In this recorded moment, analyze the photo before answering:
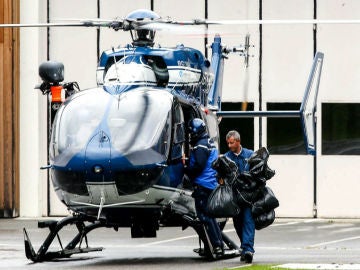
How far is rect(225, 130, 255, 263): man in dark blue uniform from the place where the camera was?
17.4m

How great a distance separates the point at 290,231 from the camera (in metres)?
25.6

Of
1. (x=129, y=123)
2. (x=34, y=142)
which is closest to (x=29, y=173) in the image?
(x=34, y=142)

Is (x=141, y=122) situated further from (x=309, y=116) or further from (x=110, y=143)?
(x=309, y=116)

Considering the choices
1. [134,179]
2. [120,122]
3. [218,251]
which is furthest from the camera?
[218,251]

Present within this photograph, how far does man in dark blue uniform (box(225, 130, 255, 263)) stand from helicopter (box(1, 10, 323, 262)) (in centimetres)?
60

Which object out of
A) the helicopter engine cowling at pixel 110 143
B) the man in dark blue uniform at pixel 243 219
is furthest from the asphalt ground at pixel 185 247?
the helicopter engine cowling at pixel 110 143

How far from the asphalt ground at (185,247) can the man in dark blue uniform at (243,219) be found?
232 mm

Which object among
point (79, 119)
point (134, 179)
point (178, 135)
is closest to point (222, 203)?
point (134, 179)

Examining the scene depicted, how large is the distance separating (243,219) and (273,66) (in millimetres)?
12834

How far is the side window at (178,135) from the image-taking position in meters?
18.1

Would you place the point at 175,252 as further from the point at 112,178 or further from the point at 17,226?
the point at 17,226

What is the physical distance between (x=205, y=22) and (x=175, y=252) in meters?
3.68

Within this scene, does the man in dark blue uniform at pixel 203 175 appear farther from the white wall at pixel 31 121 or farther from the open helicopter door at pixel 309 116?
the white wall at pixel 31 121

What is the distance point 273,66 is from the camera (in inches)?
1182
